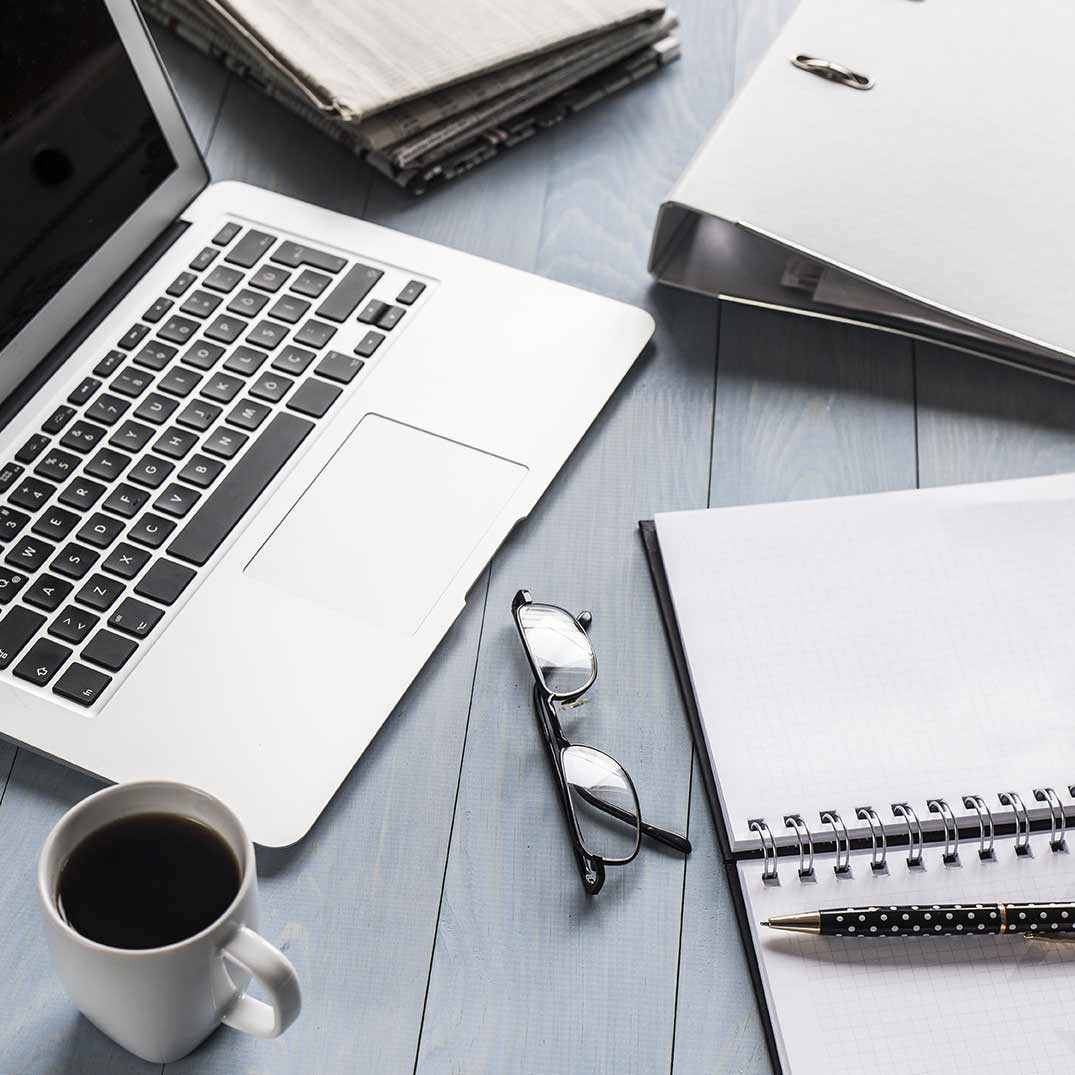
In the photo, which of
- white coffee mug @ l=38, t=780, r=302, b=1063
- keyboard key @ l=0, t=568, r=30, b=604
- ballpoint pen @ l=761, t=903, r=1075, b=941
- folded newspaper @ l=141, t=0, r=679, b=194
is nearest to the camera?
white coffee mug @ l=38, t=780, r=302, b=1063

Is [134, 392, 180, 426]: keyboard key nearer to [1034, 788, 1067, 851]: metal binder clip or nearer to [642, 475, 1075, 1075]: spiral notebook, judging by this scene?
[642, 475, 1075, 1075]: spiral notebook

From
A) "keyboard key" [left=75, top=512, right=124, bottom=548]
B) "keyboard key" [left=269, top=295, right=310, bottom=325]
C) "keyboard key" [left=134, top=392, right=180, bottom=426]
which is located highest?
"keyboard key" [left=269, top=295, right=310, bottom=325]

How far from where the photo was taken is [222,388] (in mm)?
782

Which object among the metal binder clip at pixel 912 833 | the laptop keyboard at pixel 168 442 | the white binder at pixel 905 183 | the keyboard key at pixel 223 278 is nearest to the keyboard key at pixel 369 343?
the laptop keyboard at pixel 168 442

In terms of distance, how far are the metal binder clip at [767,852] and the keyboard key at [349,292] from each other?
43 cm

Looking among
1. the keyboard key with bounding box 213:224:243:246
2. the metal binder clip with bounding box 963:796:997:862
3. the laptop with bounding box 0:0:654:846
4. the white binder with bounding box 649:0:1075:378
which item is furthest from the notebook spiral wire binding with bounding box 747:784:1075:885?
the keyboard key with bounding box 213:224:243:246

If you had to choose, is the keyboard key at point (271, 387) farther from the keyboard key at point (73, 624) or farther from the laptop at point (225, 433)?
the keyboard key at point (73, 624)

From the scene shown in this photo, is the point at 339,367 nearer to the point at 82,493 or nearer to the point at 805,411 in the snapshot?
the point at 82,493

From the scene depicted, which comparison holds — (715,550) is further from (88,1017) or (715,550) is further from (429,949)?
(88,1017)

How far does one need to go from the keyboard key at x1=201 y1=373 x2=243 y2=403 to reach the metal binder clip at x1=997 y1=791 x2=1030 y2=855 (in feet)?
1.66

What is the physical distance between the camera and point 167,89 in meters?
0.84

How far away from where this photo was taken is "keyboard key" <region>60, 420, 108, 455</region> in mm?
754

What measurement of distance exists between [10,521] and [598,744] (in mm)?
363

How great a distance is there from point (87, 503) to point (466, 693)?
0.83 feet
